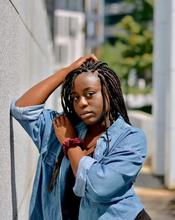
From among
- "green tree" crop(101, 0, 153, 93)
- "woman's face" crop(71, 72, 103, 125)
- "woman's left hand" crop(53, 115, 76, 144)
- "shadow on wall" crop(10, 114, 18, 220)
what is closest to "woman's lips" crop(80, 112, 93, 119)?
"woman's face" crop(71, 72, 103, 125)

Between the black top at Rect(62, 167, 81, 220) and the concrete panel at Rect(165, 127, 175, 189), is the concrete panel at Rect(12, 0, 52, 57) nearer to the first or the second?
the black top at Rect(62, 167, 81, 220)

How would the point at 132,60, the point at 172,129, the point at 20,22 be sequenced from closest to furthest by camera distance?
the point at 20,22 → the point at 172,129 → the point at 132,60

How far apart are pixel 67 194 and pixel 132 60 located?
2304 cm

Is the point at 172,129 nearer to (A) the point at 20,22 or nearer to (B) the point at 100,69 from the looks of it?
(A) the point at 20,22

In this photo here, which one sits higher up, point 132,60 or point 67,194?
point 67,194

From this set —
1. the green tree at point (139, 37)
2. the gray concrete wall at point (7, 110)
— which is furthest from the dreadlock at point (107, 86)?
the green tree at point (139, 37)

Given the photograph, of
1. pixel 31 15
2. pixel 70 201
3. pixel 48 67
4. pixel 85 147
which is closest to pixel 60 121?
pixel 85 147

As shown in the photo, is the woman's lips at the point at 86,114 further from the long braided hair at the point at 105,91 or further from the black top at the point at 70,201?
the black top at the point at 70,201

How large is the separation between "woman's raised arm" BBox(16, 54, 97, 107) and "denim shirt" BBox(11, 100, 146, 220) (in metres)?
0.21

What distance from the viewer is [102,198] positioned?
7.09ft

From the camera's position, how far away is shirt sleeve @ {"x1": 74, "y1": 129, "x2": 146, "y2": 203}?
2.13 meters

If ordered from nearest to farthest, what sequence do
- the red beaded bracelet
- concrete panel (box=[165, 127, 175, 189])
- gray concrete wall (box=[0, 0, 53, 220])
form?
1. the red beaded bracelet
2. gray concrete wall (box=[0, 0, 53, 220])
3. concrete panel (box=[165, 127, 175, 189])

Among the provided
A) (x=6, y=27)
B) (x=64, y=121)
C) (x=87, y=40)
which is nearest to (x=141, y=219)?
(x=64, y=121)

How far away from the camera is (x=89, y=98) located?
2.29 metres
